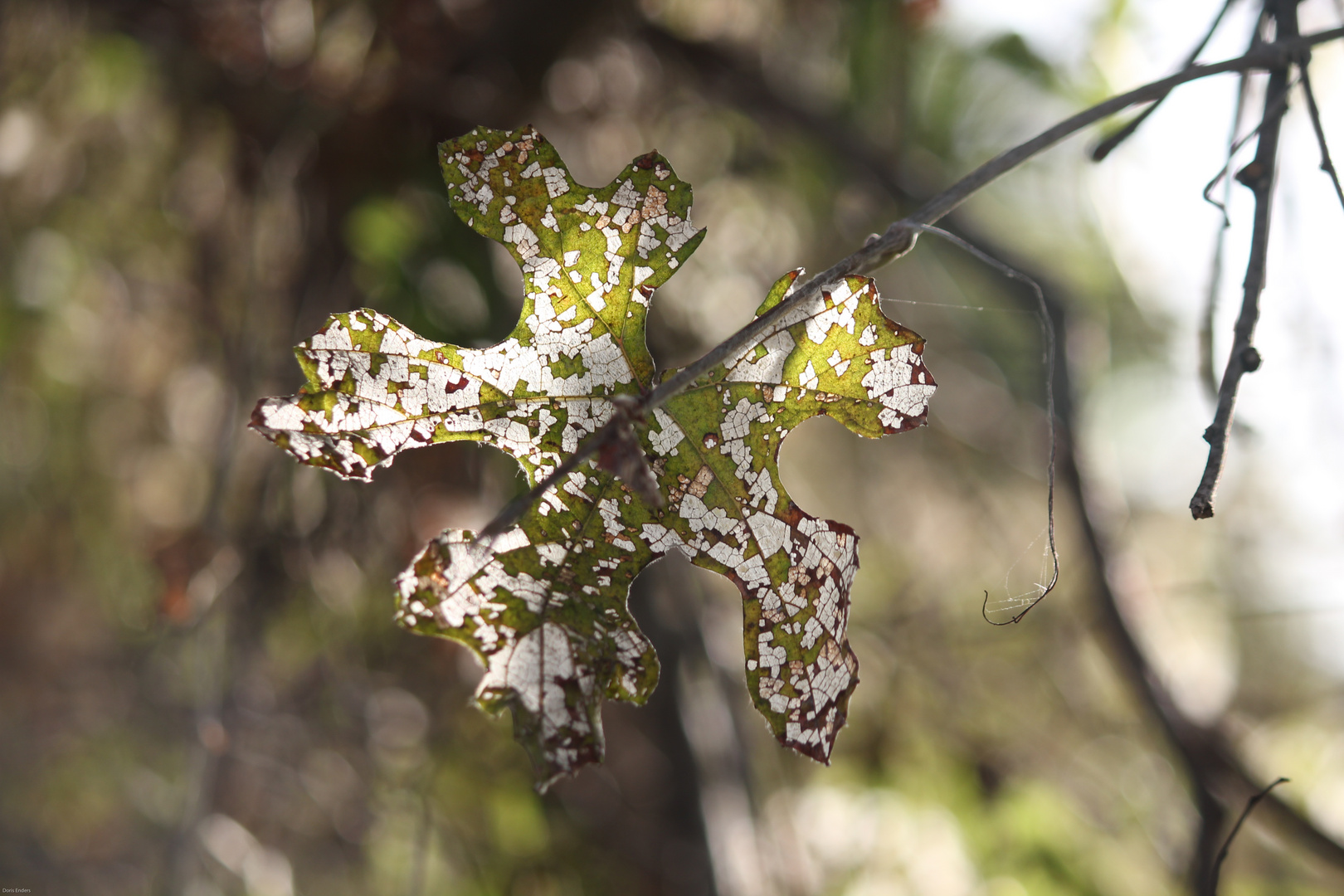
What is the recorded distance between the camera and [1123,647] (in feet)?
3.19

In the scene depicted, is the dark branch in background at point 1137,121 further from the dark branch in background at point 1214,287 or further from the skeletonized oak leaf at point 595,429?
the skeletonized oak leaf at point 595,429

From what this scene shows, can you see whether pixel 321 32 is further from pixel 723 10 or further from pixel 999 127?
pixel 999 127

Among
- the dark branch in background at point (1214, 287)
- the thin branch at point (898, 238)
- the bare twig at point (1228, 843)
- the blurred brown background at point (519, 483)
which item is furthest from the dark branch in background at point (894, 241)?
the blurred brown background at point (519, 483)

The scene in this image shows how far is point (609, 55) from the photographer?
1.54m

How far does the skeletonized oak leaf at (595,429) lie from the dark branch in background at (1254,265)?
0.15m

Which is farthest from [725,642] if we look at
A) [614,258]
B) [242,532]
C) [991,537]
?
[614,258]

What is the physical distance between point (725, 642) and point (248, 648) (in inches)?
39.2

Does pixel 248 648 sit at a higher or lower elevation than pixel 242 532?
lower

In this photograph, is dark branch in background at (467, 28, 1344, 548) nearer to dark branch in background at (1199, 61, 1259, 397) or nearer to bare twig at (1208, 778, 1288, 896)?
dark branch in background at (1199, 61, 1259, 397)

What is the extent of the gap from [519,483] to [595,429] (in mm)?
537

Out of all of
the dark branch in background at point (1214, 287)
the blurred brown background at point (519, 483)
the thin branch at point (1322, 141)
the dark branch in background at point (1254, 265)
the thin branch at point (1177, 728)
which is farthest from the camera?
the blurred brown background at point (519, 483)

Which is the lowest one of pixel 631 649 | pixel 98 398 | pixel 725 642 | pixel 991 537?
pixel 631 649

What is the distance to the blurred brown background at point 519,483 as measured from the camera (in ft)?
4.25

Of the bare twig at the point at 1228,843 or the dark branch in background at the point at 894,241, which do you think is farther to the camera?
the bare twig at the point at 1228,843
